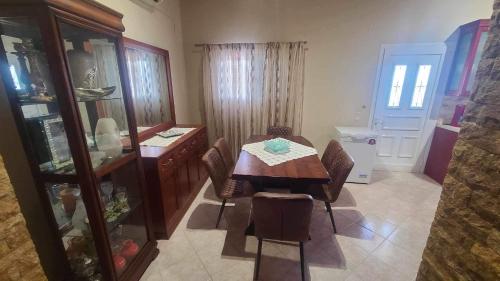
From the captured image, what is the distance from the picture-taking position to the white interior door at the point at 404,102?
10.3 ft

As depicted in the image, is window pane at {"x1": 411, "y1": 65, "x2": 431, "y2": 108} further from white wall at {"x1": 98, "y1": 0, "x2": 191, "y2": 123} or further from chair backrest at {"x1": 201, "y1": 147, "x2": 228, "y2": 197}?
white wall at {"x1": 98, "y1": 0, "x2": 191, "y2": 123}

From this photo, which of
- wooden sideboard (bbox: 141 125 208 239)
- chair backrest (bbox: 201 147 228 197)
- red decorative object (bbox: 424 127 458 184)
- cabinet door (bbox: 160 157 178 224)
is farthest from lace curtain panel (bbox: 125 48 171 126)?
red decorative object (bbox: 424 127 458 184)

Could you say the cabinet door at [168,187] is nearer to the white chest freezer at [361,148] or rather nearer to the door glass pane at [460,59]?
the white chest freezer at [361,148]

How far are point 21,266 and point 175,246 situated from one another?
3.61 feet

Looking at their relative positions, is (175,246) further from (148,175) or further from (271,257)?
(271,257)

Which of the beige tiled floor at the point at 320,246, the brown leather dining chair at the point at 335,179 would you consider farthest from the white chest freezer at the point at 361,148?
the brown leather dining chair at the point at 335,179

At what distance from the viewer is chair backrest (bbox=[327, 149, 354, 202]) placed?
183 cm

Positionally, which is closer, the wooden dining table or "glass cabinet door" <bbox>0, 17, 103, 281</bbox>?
"glass cabinet door" <bbox>0, 17, 103, 281</bbox>

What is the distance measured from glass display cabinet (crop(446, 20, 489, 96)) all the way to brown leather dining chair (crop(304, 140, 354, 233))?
213 cm

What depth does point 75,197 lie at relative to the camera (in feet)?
4.65

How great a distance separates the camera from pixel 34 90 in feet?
3.89

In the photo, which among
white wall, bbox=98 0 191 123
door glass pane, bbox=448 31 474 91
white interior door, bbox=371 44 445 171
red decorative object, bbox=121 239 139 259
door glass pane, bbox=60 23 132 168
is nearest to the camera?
door glass pane, bbox=60 23 132 168

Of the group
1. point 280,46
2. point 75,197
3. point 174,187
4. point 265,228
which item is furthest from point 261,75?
point 75,197

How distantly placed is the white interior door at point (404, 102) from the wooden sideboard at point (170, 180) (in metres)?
3.05
